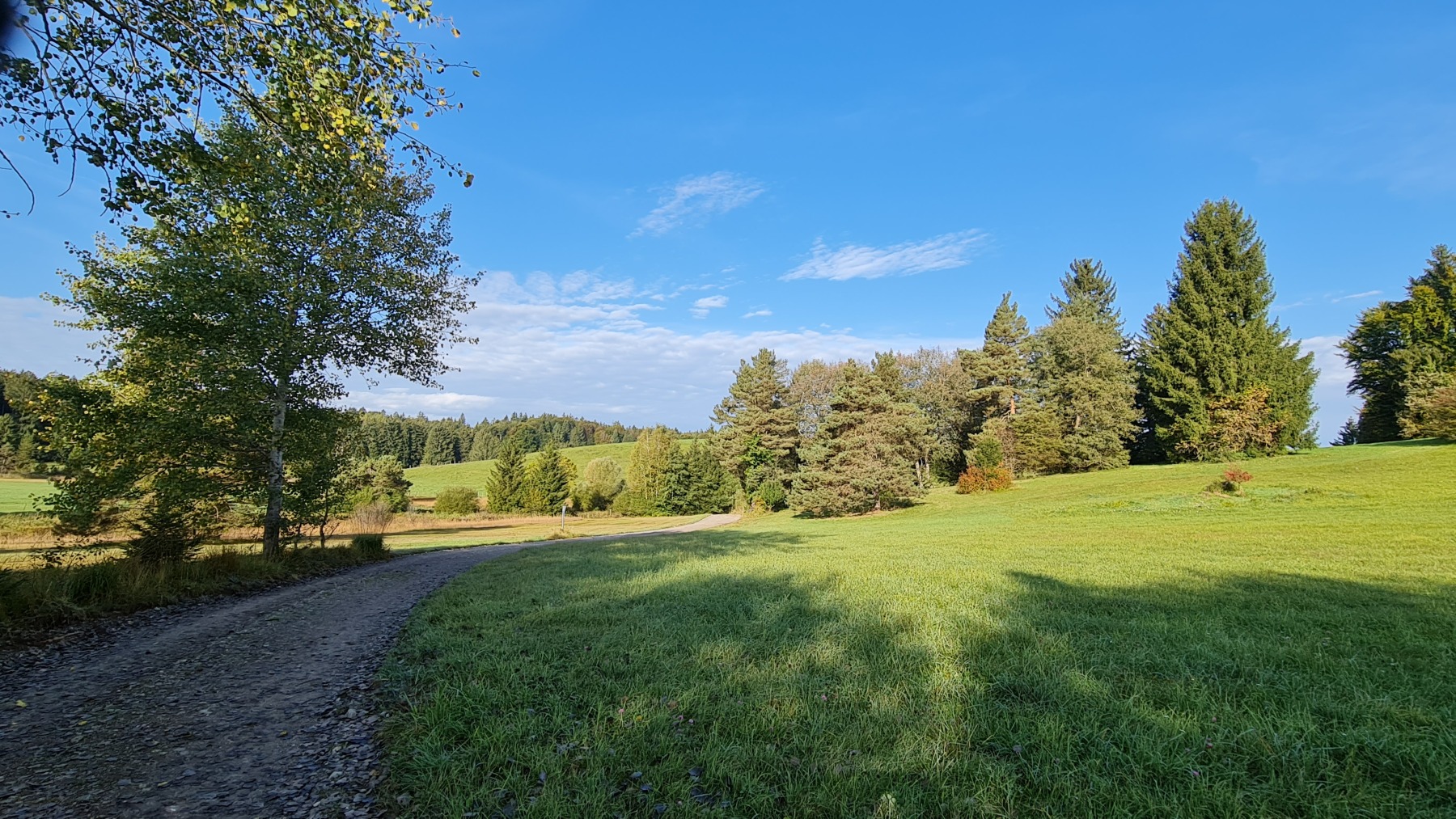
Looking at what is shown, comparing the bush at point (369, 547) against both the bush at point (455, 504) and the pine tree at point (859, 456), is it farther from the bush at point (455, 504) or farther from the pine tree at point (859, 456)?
the bush at point (455, 504)

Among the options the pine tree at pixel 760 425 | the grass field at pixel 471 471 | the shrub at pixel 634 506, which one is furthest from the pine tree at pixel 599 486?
the pine tree at pixel 760 425

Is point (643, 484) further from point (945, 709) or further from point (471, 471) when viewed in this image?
point (945, 709)

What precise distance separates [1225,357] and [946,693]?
3745 cm

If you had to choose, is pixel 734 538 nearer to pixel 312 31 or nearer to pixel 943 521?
pixel 943 521

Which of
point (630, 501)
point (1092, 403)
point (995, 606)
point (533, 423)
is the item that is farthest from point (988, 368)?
point (533, 423)

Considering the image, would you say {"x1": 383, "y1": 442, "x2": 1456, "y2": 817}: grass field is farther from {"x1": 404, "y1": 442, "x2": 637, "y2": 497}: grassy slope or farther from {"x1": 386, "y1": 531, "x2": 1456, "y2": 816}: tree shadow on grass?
{"x1": 404, "y1": 442, "x2": 637, "y2": 497}: grassy slope

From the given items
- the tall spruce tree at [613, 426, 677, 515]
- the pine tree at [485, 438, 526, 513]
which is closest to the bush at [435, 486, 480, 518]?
the pine tree at [485, 438, 526, 513]

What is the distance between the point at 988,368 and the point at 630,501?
30210 millimetres

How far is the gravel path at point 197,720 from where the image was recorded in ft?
9.62

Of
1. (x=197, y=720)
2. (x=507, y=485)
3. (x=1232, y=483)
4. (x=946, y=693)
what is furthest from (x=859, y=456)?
(x=507, y=485)

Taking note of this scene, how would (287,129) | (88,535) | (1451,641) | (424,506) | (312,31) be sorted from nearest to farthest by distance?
(1451,641) → (312,31) → (287,129) → (88,535) → (424,506)

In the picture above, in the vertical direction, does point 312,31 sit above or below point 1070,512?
above

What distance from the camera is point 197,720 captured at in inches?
153

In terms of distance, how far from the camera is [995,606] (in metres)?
6.25
